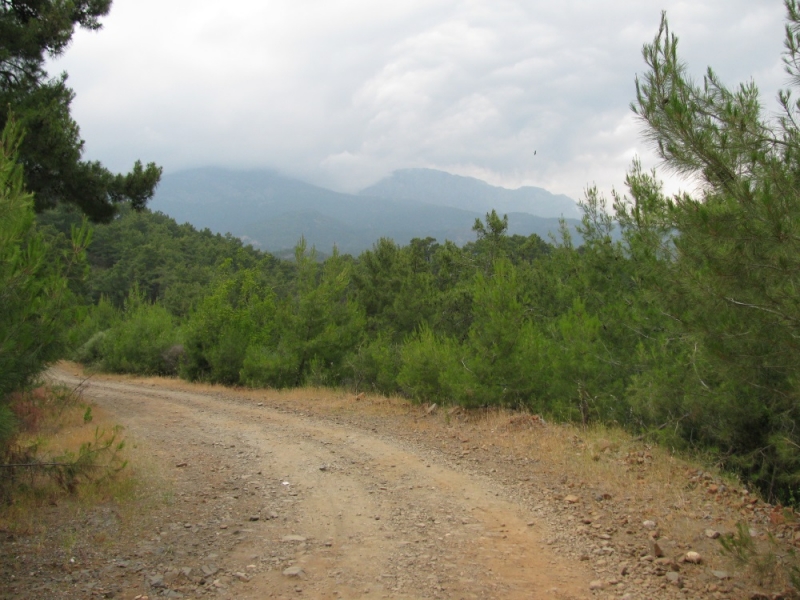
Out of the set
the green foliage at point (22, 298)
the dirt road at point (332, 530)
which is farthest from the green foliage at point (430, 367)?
the green foliage at point (22, 298)

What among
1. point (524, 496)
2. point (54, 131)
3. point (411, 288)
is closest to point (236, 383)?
point (411, 288)

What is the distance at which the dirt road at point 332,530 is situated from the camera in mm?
4098

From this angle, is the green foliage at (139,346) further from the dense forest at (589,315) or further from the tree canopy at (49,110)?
the tree canopy at (49,110)

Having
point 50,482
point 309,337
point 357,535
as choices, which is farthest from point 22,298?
point 309,337

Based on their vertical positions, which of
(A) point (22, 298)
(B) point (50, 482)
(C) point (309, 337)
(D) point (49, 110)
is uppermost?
(D) point (49, 110)

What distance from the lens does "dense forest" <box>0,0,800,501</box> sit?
14.9 feet

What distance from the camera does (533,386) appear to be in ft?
35.6

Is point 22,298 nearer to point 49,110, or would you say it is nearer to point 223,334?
point 49,110

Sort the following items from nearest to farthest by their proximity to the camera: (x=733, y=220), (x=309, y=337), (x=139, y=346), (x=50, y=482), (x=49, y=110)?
(x=733, y=220)
(x=50, y=482)
(x=49, y=110)
(x=309, y=337)
(x=139, y=346)

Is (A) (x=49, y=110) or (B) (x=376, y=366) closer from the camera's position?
(A) (x=49, y=110)

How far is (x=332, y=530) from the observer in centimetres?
513

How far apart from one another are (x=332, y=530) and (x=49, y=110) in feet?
30.7

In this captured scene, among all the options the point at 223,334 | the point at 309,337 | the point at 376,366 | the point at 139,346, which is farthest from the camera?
the point at 139,346

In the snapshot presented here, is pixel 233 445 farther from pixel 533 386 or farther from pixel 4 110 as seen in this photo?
pixel 4 110
